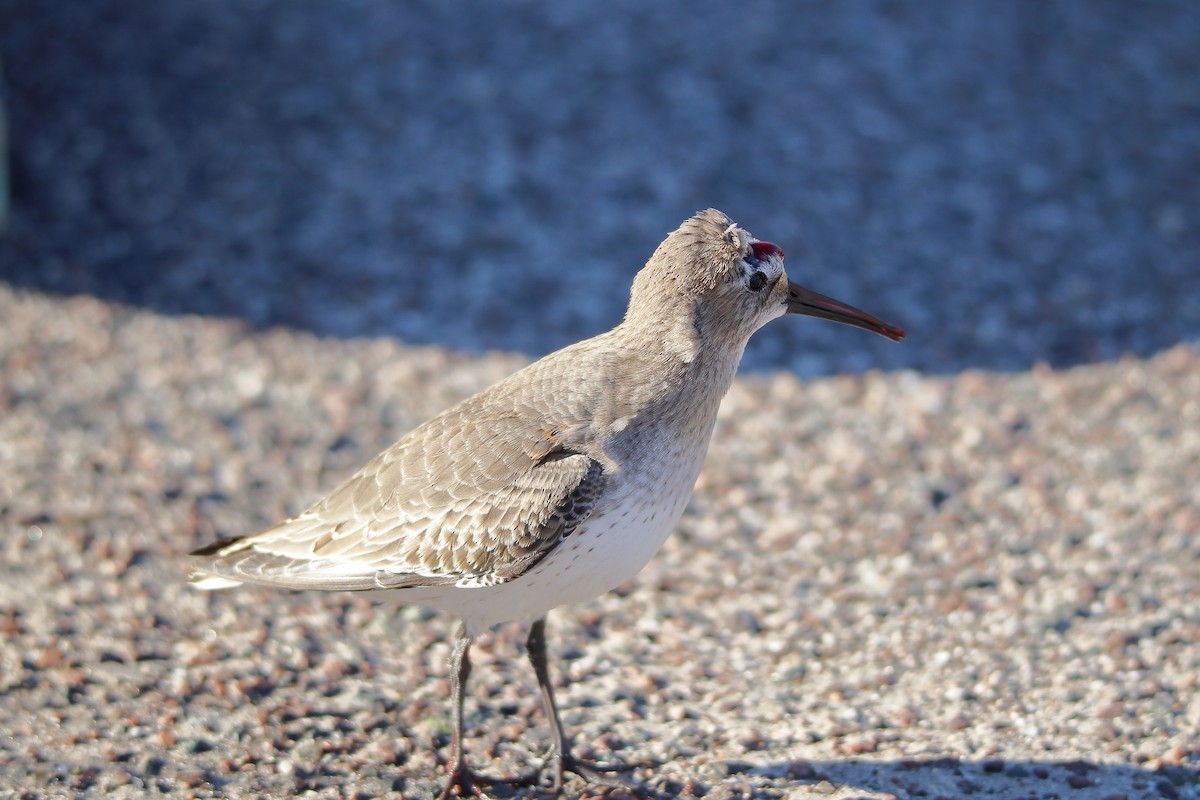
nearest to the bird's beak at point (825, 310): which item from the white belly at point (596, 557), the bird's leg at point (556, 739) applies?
the white belly at point (596, 557)

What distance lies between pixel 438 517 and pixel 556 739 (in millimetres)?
1073

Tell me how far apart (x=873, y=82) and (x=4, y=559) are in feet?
25.1

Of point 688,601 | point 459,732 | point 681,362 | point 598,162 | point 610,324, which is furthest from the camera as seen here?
point 598,162

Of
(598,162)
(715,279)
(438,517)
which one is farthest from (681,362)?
(598,162)

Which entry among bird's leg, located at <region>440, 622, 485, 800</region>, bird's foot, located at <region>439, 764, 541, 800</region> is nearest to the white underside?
bird's leg, located at <region>440, 622, 485, 800</region>

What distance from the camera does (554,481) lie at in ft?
15.3

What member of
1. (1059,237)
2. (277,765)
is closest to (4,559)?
(277,765)

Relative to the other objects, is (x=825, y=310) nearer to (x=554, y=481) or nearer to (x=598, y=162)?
(x=554, y=481)

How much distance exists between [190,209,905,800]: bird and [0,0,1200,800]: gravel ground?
775 mm

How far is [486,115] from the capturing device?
1055 centimetres

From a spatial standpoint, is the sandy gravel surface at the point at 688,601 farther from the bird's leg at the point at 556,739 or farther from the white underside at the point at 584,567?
the white underside at the point at 584,567

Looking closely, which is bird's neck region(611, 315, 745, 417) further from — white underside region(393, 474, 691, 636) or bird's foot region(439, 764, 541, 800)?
bird's foot region(439, 764, 541, 800)

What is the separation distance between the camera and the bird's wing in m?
4.66

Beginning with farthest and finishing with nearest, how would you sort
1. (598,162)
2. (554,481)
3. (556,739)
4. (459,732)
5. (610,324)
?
1. (598,162)
2. (610,324)
3. (556,739)
4. (459,732)
5. (554,481)
